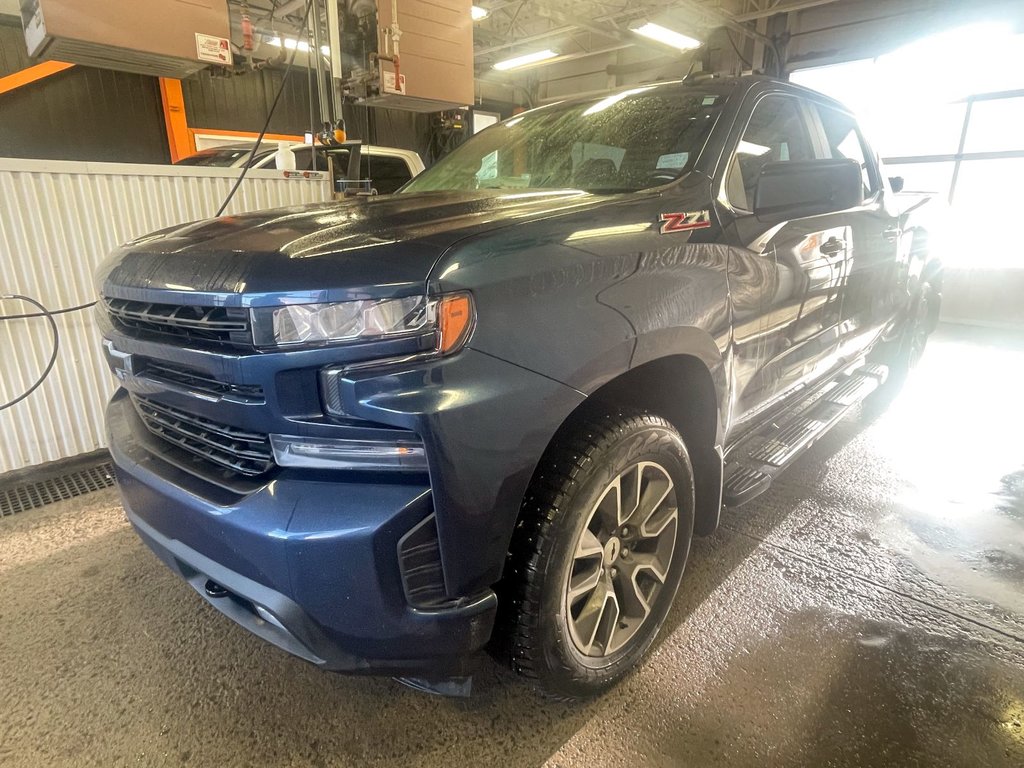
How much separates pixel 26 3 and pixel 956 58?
10.8 m

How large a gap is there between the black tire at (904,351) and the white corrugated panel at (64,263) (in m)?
4.26

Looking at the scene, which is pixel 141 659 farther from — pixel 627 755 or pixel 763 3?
pixel 763 3

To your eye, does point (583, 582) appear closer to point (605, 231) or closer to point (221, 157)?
point (605, 231)

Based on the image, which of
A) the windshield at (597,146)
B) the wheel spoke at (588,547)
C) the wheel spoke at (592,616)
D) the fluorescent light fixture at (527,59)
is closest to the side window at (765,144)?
the windshield at (597,146)

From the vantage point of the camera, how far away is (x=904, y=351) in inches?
155

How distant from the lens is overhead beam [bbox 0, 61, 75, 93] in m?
8.30

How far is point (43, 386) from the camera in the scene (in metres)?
2.88

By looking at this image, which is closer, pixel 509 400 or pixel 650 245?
pixel 509 400

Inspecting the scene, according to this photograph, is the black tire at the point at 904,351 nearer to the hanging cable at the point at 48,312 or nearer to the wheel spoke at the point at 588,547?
the wheel spoke at the point at 588,547

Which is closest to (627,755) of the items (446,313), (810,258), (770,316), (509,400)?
(509,400)

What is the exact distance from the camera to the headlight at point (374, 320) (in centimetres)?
111

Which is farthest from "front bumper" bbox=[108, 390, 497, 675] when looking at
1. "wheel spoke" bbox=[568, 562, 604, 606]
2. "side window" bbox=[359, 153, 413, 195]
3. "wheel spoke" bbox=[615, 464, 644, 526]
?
"side window" bbox=[359, 153, 413, 195]

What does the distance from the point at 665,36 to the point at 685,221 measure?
→ 9.58 m

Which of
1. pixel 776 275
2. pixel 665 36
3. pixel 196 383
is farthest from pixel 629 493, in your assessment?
pixel 665 36
